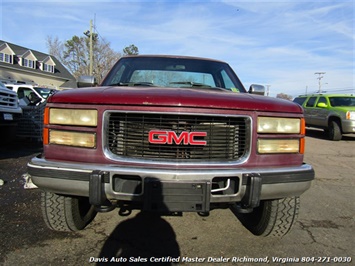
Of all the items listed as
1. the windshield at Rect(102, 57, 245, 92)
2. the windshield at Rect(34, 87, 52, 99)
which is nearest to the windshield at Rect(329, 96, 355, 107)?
the windshield at Rect(102, 57, 245, 92)

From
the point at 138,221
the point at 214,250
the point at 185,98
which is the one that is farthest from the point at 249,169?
Answer: the point at 138,221

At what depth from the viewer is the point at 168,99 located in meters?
2.11

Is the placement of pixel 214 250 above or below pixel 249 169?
below

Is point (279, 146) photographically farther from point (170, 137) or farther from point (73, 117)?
point (73, 117)

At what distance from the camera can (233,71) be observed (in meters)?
3.89

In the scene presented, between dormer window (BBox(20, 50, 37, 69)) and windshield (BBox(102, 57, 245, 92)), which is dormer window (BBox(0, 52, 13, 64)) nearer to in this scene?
dormer window (BBox(20, 50, 37, 69))

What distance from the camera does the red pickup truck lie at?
6.71 ft

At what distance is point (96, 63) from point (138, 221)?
4099 centimetres

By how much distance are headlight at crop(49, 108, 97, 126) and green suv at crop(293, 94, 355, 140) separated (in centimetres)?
1072

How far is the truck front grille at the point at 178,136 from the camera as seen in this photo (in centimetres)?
216

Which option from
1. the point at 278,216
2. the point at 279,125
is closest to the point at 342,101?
the point at 278,216

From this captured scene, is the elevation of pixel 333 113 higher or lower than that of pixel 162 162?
higher

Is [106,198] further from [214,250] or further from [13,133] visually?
[13,133]

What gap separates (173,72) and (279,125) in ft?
5.57
